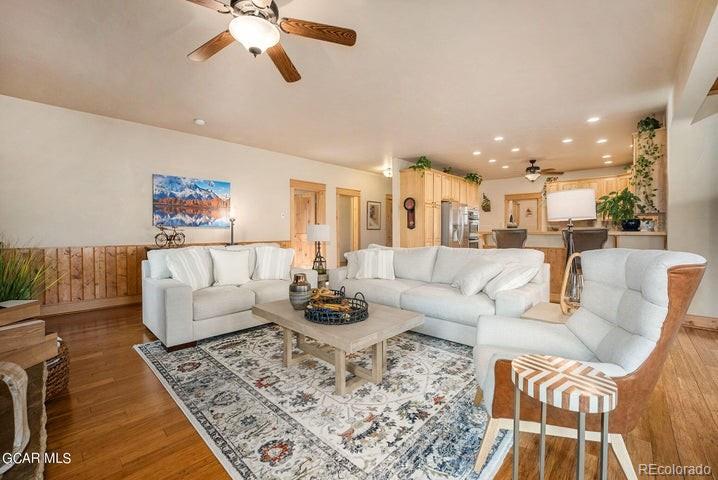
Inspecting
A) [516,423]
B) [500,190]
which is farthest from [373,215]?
[516,423]

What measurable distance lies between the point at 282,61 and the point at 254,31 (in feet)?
1.70

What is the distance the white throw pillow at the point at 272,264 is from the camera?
3707mm

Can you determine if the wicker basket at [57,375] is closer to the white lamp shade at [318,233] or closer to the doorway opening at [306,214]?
the white lamp shade at [318,233]

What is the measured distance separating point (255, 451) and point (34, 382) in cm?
132

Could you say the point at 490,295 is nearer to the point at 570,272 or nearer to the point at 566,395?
the point at 570,272

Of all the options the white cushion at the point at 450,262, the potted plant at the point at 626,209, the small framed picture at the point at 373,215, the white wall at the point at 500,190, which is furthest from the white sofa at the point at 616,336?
the white wall at the point at 500,190

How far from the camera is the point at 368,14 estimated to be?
2.17 meters

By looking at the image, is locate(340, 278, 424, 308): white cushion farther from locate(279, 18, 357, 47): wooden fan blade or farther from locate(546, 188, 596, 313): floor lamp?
locate(279, 18, 357, 47): wooden fan blade

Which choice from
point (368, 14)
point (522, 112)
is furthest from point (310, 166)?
point (368, 14)

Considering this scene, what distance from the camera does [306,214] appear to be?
7.68m

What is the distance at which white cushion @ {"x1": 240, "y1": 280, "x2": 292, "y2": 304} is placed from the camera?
3234mm

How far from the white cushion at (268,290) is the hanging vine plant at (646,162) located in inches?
179

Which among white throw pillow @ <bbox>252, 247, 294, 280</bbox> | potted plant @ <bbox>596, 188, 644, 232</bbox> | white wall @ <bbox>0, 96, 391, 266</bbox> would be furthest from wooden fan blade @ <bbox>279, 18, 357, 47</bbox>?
white wall @ <bbox>0, 96, 391, 266</bbox>

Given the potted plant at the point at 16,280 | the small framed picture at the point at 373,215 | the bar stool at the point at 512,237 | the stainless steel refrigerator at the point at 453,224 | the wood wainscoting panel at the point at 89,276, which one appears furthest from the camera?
the small framed picture at the point at 373,215
